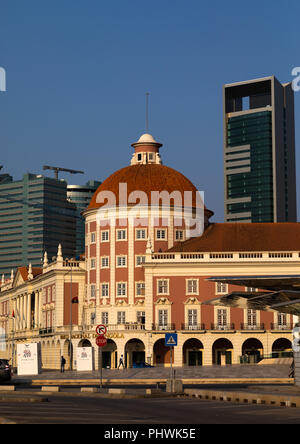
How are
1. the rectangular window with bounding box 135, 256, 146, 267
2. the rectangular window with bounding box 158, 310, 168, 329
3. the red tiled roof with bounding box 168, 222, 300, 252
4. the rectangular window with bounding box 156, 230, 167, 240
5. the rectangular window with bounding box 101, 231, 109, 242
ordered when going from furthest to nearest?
the rectangular window with bounding box 101, 231, 109, 242 < the rectangular window with bounding box 156, 230, 167, 240 < the rectangular window with bounding box 135, 256, 146, 267 < the red tiled roof with bounding box 168, 222, 300, 252 < the rectangular window with bounding box 158, 310, 168, 329

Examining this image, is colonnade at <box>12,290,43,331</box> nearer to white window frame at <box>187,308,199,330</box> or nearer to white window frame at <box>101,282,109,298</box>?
white window frame at <box>101,282,109,298</box>

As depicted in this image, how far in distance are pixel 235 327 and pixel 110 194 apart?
23.4 metres

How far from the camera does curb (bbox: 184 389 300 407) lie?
2903cm

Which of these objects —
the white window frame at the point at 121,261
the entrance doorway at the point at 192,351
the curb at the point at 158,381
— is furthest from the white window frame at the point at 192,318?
the curb at the point at 158,381

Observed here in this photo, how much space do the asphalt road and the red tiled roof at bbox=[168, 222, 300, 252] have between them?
72919 millimetres

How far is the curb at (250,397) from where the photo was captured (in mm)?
29031

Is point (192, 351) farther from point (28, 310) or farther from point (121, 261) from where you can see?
point (28, 310)

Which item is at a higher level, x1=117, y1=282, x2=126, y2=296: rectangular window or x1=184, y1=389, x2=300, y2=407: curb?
x1=117, y1=282, x2=126, y2=296: rectangular window

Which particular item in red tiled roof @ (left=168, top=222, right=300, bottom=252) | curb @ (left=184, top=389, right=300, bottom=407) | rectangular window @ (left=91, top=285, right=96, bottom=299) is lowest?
curb @ (left=184, top=389, right=300, bottom=407)

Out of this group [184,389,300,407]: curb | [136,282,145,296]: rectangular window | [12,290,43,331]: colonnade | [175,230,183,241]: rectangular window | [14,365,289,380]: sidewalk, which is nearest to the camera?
[184,389,300,407]: curb

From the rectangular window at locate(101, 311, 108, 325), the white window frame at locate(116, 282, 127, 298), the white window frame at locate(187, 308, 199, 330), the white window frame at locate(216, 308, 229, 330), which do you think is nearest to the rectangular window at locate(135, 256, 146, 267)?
the white window frame at locate(116, 282, 127, 298)

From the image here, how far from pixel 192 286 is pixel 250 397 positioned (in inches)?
2858

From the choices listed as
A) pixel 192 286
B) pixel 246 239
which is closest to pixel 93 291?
pixel 192 286
